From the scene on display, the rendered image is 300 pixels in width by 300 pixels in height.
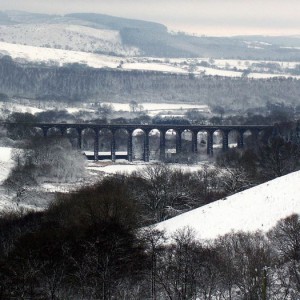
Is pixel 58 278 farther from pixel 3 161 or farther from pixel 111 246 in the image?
pixel 3 161

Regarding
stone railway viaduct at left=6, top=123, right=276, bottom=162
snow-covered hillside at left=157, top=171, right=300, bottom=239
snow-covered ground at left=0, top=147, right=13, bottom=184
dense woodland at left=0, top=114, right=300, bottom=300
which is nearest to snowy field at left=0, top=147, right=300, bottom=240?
snow-covered hillside at left=157, top=171, right=300, bottom=239

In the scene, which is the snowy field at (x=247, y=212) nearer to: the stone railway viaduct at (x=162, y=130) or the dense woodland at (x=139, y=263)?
the dense woodland at (x=139, y=263)

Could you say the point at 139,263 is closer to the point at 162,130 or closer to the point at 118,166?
the point at 118,166

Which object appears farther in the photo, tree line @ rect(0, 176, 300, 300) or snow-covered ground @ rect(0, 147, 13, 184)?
snow-covered ground @ rect(0, 147, 13, 184)

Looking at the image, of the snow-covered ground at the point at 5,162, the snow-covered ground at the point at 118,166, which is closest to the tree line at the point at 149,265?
the snow-covered ground at the point at 5,162

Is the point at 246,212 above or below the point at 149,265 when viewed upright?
below

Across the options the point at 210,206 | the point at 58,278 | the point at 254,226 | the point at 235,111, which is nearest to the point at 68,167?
the point at 210,206

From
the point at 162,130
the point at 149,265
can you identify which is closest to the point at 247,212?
the point at 149,265

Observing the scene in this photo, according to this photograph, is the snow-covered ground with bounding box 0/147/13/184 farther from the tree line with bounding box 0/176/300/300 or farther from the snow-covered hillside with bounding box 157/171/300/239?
the tree line with bounding box 0/176/300/300
